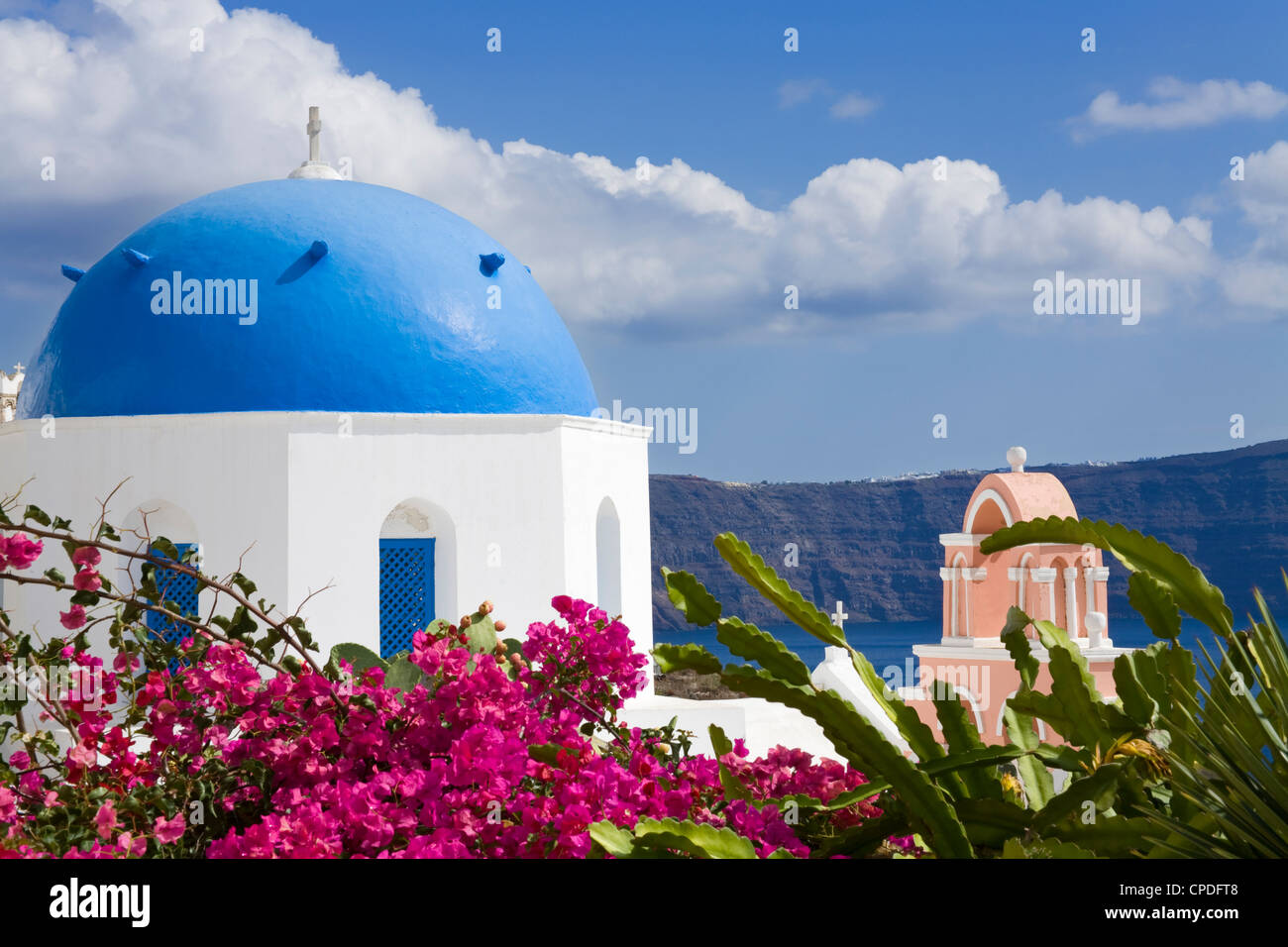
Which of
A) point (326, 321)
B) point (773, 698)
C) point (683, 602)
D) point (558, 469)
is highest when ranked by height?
point (326, 321)

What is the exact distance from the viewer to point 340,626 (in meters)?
10.5

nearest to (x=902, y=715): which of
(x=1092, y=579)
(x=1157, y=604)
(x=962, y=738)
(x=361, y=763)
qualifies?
(x=962, y=738)

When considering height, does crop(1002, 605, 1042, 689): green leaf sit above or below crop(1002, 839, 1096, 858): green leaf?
above

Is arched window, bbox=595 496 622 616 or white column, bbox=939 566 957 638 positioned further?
white column, bbox=939 566 957 638

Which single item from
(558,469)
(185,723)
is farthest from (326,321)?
(185,723)

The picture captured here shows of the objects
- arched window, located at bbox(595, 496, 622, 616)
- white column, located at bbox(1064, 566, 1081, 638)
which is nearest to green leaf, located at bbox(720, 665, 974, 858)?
arched window, located at bbox(595, 496, 622, 616)

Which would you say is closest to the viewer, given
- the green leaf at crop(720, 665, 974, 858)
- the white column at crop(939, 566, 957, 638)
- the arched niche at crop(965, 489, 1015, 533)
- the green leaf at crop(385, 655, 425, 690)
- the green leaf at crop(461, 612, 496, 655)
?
the green leaf at crop(720, 665, 974, 858)

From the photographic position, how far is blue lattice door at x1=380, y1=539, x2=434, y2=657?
1095 cm

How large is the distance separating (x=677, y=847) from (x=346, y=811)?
2.17ft

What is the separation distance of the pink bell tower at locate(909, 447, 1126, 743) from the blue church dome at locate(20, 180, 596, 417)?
8.66m

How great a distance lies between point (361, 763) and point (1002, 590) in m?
17.0

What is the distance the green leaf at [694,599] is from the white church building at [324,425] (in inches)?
297

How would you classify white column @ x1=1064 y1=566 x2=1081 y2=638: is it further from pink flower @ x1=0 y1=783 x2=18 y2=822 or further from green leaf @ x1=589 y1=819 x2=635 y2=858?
pink flower @ x1=0 y1=783 x2=18 y2=822
